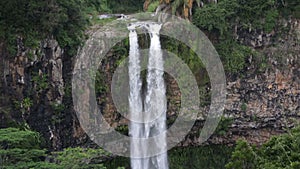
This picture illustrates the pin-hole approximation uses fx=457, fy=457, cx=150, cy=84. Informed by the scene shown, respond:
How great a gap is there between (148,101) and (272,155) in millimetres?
5963

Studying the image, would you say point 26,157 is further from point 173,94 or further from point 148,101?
point 173,94

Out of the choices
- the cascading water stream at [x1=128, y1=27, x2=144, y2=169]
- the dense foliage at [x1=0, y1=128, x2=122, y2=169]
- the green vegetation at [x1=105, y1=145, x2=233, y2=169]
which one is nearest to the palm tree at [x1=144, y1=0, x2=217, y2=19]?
the cascading water stream at [x1=128, y1=27, x2=144, y2=169]

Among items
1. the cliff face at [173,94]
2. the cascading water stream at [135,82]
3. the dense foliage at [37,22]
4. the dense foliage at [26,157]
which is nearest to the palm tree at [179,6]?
the cascading water stream at [135,82]

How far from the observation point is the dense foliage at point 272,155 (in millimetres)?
9312

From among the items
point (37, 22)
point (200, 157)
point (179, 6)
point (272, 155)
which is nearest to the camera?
point (272, 155)

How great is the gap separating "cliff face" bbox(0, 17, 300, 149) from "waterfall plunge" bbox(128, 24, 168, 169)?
1.52 feet

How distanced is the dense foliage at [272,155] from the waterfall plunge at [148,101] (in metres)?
5.56

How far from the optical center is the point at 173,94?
1548 centimetres

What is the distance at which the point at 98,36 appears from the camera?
1442 cm

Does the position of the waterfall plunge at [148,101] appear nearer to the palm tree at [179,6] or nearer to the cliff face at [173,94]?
the cliff face at [173,94]

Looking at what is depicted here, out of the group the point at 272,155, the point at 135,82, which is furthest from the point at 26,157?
the point at 135,82

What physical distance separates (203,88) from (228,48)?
5.28ft

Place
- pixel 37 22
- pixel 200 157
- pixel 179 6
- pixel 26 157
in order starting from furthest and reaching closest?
pixel 200 157 < pixel 179 6 < pixel 37 22 < pixel 26 157

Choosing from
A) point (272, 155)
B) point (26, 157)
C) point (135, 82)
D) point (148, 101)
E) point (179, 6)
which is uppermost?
point (179, 6)
